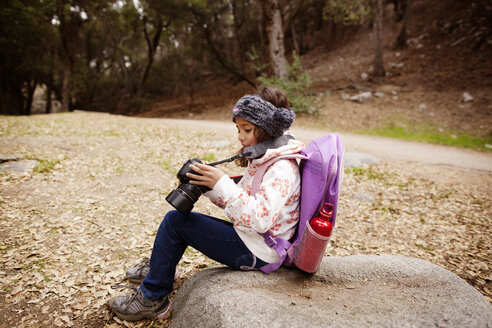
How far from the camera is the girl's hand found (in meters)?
1.92

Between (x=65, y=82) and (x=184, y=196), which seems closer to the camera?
(x=184, y=196)

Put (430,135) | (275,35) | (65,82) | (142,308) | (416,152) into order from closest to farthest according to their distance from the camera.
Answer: (142,308) < (416,152) < (430,135) < (275,35) < (65,82)

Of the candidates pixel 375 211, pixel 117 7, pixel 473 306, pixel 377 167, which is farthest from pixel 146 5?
pixel 473 306

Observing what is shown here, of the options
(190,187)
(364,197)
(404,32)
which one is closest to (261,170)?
(190,187)

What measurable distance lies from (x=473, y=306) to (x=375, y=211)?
339 cm

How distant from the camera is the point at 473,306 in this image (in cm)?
170

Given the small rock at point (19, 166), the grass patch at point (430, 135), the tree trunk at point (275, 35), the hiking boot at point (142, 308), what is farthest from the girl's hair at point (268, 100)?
the tree trunk at point (275, 35)

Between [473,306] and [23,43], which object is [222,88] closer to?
[23,43]

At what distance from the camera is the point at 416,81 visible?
14.1 metres

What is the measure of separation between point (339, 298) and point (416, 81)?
1552cm

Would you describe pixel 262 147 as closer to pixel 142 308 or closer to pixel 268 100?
pixel 268 100

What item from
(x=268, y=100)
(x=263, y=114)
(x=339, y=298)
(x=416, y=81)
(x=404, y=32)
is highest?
(x=404, y=32)

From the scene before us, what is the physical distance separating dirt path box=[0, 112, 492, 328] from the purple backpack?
4.70ft

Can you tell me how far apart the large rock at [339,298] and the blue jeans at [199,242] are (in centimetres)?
14
